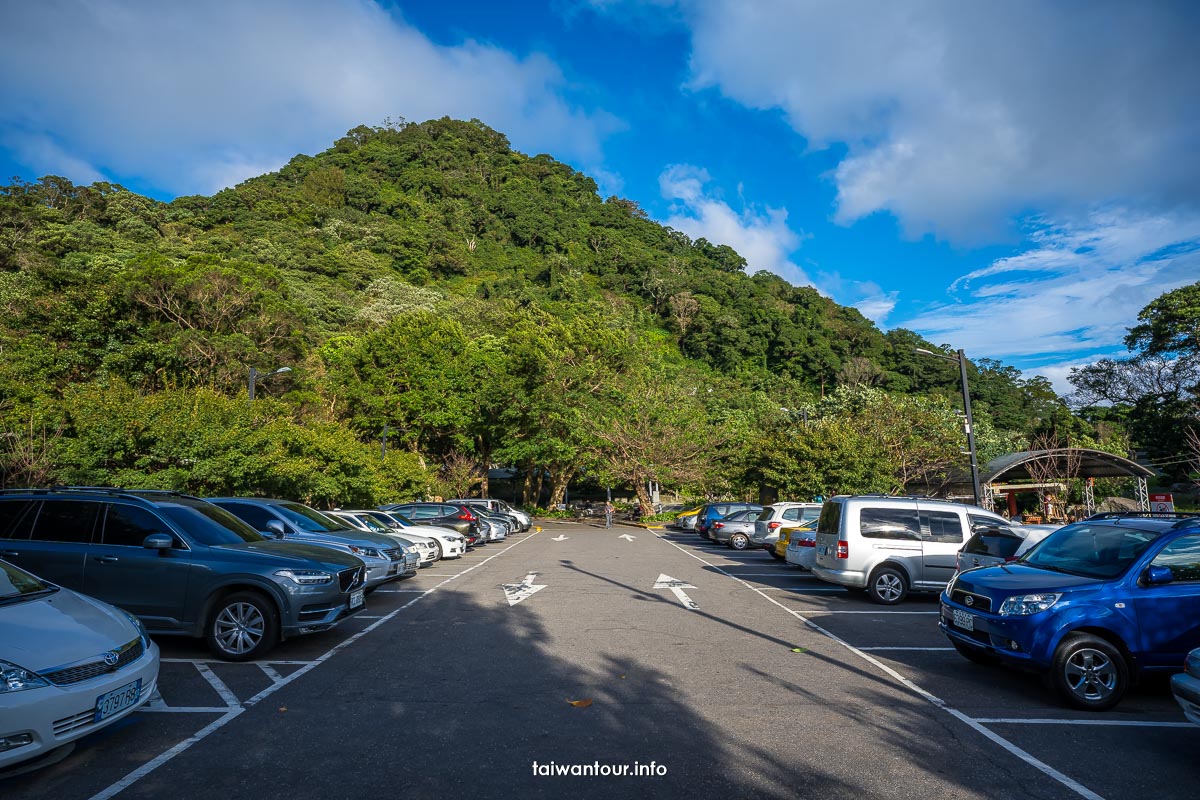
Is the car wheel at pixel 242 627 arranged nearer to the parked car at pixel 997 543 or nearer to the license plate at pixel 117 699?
the license plate at pixel 117 699

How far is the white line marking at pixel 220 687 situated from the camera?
5.63 m

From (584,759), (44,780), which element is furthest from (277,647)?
(584,759)

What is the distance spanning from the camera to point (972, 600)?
657 centimetres

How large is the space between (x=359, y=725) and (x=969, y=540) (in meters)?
9.78

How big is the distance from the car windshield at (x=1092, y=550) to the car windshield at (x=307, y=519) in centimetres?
1065

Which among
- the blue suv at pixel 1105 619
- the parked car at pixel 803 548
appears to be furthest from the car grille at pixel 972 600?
the parked car at pixel 803 548

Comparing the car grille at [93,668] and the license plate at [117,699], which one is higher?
the car grille at [93,668]

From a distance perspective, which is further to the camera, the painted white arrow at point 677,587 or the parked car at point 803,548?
the parked car at point 803,548

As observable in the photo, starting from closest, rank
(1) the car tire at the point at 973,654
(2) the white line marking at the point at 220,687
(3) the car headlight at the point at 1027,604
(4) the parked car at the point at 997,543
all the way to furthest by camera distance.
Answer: (2) the white line marking at the point at 220,687 < (3) the car headlight at the point at 1027,604 < (1) the car tire at the point at 973,654 < (4) the parked car at the point at 997,543

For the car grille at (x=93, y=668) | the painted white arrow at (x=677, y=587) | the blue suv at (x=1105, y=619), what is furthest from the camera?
the painted white arrow at (x=677, y=587)

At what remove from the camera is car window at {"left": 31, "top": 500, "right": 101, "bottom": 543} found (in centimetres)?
712

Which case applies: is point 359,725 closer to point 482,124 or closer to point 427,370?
point 427,370

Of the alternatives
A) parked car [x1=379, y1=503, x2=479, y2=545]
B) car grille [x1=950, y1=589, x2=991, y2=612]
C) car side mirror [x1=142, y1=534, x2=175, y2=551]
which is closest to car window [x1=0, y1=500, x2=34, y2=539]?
car side mirror [x1=142, y1=534, x2=175, y2=551]

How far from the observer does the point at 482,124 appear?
144 meters
